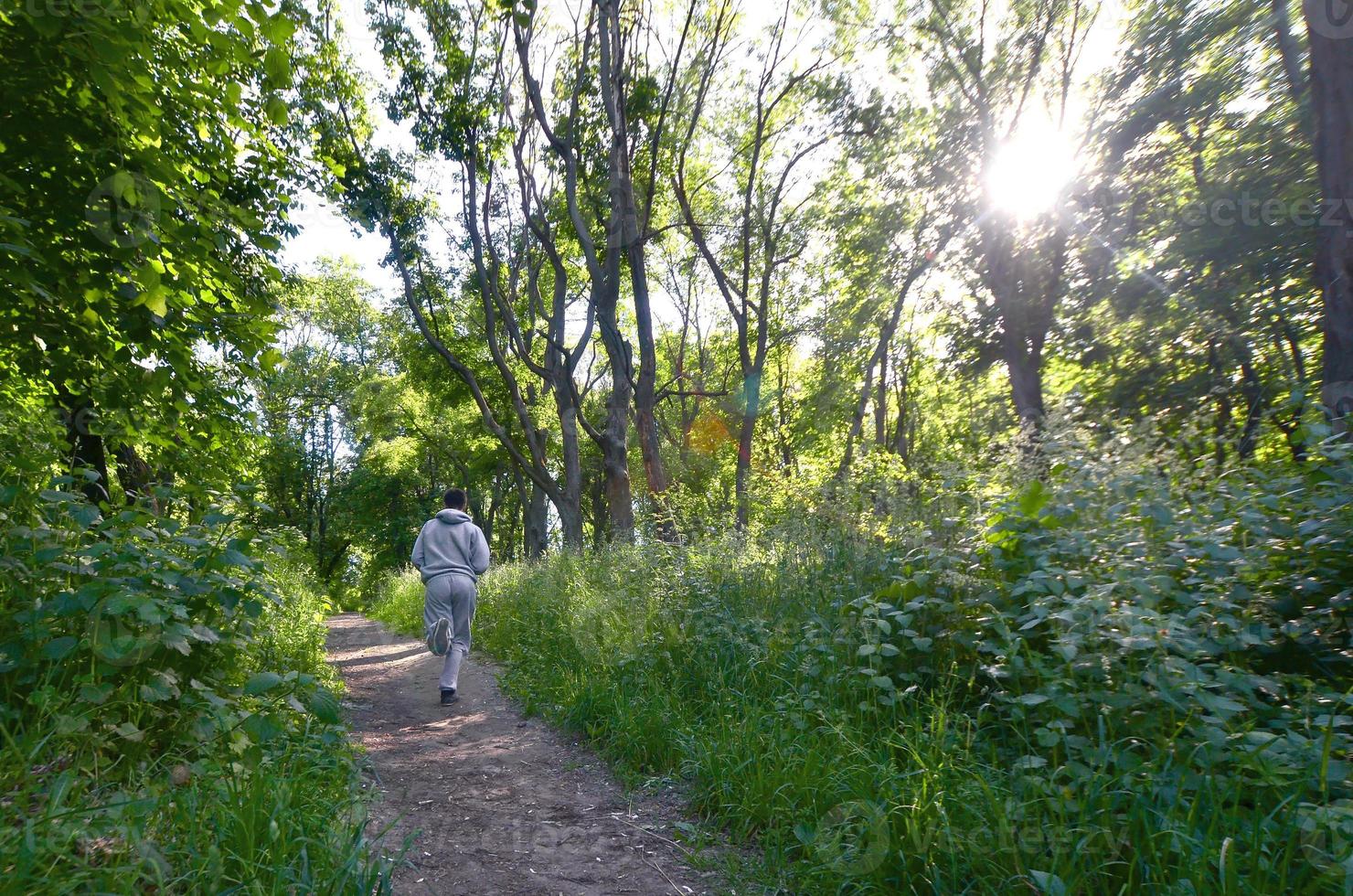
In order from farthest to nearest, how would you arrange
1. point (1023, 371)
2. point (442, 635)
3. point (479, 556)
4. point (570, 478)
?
1. point (570, 478)
2. point (1023, 371)
3. point (479, 556)
4. point (442, 635)

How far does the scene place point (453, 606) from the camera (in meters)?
7.72

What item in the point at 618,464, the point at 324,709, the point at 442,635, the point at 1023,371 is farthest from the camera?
the point at 1023,371

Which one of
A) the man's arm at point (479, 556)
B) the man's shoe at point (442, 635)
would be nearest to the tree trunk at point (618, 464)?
the man's arm at point (479, 556)

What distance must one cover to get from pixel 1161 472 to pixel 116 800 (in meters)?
5.72

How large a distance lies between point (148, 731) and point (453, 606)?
4.43m

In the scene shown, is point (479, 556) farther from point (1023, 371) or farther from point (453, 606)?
point (1023, 371)

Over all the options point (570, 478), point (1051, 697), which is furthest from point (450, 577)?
point (570, 478)

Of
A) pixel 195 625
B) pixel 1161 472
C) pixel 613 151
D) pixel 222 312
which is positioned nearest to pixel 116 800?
pixel 195 625

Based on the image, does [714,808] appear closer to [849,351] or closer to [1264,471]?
[1264,471]

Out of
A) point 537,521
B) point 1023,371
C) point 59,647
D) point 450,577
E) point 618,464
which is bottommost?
point 59,647

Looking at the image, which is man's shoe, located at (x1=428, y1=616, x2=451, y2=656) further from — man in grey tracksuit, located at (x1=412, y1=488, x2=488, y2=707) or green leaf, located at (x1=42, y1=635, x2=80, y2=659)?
green leaf, located at (x1=42, y1=635, x2=80, y2=659)

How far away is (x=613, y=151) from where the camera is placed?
1323 cm

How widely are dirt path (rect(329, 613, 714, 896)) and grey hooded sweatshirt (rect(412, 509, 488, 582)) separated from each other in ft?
4.47

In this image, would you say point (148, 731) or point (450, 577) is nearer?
point (148, 731)
